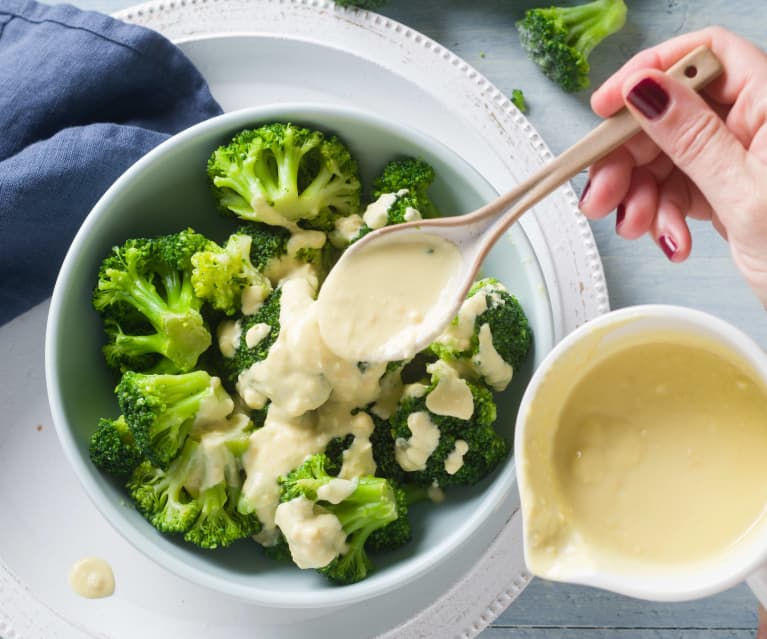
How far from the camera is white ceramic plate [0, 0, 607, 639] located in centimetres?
227

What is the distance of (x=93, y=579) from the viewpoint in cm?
226

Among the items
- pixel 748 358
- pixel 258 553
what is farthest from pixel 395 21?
pixel 258 553

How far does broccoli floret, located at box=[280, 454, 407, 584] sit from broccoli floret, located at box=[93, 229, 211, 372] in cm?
35

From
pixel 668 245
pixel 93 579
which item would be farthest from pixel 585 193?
pixel 93 579

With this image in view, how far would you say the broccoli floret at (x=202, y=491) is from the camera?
2.03 m

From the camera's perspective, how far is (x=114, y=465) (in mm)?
2061

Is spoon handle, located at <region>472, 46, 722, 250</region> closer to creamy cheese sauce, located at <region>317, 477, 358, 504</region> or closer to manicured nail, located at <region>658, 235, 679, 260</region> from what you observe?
manicured nail, located at <region>658, 235, 679, 260</region>

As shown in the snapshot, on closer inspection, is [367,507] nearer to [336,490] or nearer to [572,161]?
[336,490]

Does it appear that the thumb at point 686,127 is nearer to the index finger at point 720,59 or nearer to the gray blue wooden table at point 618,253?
the index finger at point 720,59

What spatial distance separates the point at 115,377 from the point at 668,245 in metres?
1.30

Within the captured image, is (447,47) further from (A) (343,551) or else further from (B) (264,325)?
(A) (343,551)

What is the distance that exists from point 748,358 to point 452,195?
72cm

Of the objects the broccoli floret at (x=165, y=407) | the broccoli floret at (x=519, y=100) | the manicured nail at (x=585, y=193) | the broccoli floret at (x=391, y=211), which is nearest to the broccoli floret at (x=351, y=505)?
the broccoli floret at (x=165, y=407)

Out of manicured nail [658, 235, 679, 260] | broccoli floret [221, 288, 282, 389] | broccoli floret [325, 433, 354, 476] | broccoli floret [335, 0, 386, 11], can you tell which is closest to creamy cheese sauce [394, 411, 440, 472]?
broccoli floret [325, 433, 354, 476]
